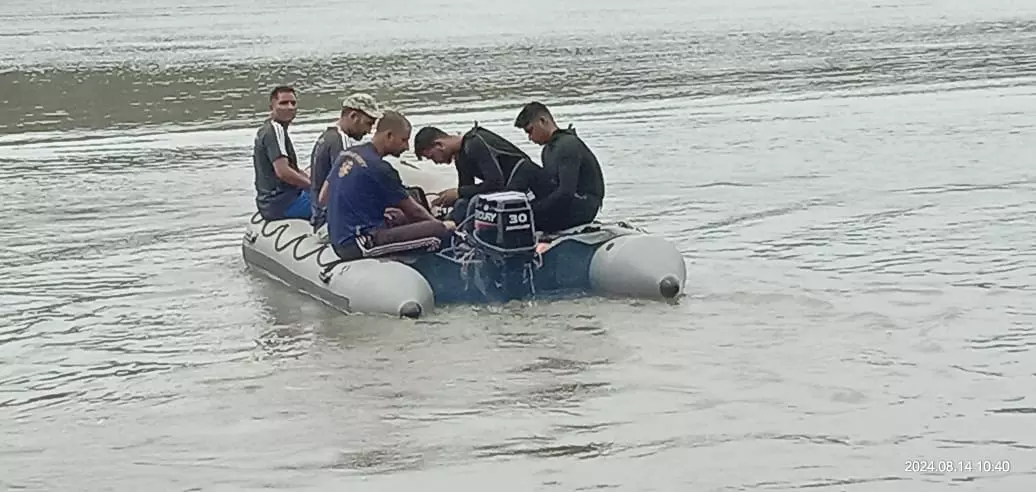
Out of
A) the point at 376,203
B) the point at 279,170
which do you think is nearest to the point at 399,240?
the point at 376,203

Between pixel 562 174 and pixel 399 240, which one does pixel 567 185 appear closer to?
pixel 562 174

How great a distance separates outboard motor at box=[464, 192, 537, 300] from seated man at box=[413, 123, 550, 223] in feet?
0.95

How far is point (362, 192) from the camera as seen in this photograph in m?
11.0

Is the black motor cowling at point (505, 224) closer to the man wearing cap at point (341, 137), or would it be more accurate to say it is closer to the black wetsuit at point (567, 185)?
the black wetsuit at point (567, 185)

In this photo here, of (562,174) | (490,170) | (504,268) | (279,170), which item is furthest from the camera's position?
(279,170)

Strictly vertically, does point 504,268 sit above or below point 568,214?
below

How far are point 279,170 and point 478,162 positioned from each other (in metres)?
1.90

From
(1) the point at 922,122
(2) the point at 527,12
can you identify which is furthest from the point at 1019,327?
(2) the point at 527,12

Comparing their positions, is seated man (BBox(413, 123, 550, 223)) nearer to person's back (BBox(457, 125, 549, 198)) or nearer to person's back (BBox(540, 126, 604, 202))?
person's back (BBox(457, 125, 549, 198))

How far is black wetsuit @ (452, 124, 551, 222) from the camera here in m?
11.3

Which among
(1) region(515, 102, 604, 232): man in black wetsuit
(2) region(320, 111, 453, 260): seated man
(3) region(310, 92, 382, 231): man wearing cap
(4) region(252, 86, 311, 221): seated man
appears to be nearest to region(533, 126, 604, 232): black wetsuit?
(1) region(515, 102, 604, 232): man in black wetsuit

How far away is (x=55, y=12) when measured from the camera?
2953 inches

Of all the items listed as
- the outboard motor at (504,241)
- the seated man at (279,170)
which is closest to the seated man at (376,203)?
the outboard motor at (504,241)

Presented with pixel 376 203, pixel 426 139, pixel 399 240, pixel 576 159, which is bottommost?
pixel 399 240
